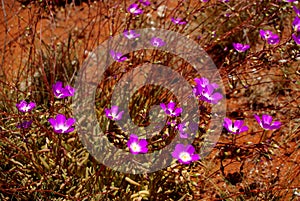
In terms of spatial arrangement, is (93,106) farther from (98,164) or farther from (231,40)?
(231,40)

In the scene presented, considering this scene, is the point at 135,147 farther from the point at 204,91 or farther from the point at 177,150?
the point at 204,91

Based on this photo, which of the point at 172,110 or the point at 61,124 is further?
the point at 172,110

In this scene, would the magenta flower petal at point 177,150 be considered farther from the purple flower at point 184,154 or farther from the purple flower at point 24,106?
the purple flower at point 24,106

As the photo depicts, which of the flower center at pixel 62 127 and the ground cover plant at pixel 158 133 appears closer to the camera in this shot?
the flower center at pixel 62 127

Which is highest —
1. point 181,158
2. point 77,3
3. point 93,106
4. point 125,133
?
point 77,3

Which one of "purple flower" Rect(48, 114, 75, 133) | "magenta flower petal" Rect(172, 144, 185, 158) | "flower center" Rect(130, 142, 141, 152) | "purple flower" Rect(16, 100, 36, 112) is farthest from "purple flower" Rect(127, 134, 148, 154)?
"purple flower" Rect(16, 100, 36, 112)

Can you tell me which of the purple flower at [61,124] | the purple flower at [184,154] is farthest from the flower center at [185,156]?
the purple flower at [61,124]

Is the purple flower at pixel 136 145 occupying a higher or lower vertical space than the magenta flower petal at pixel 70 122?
lower

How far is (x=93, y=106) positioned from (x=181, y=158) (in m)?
1.08

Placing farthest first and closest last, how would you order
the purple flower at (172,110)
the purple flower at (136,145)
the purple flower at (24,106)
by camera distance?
the purple flower at (24,106) → the purple flower at (172,110) → the purple flower at (136,145)

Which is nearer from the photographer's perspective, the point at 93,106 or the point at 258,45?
the point at 93,106

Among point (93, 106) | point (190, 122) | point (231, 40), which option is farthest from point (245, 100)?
point (93, 106)

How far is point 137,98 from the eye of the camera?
3.02 m

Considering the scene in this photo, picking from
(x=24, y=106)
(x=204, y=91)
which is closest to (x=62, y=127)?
(x=24, y=106)
